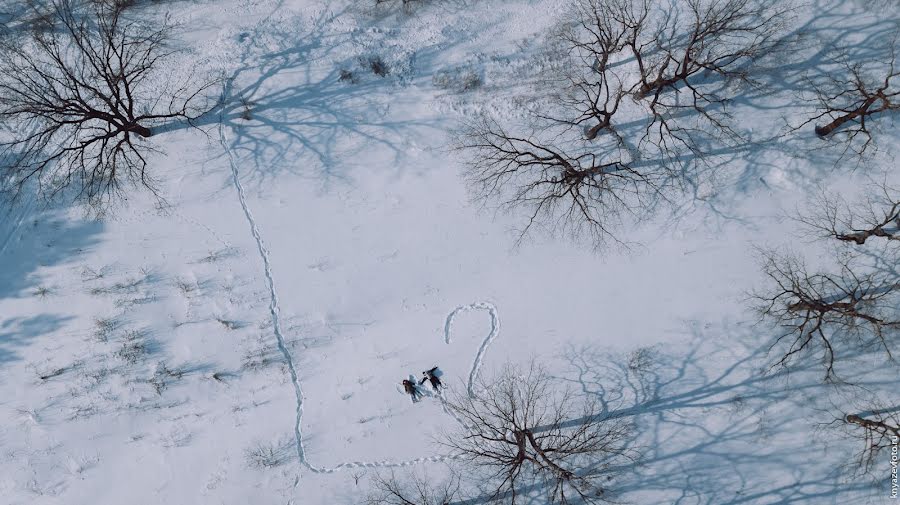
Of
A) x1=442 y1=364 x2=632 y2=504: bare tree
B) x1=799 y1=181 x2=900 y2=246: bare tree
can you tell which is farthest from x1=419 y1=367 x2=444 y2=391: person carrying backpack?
x1=799 y1=181 x2=900 y2=246: bare tree

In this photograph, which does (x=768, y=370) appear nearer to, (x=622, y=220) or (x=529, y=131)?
(x=622, y=220)

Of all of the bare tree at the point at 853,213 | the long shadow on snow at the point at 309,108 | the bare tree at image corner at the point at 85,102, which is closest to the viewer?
the bare tree at the point at 853,213

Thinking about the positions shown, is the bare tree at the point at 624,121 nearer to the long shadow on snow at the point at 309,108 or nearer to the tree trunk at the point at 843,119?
the tree trunk at the point at 843,119

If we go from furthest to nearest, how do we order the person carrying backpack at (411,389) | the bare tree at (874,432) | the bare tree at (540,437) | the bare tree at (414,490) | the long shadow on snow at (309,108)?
the long shadow on snow at (309,108) < the person carrying backpack at (411,389) < the bare tree at (414,490) < the bare tree at (540,437) < the bare tree at (874,432)

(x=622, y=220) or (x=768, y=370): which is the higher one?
(x=622, y=220)

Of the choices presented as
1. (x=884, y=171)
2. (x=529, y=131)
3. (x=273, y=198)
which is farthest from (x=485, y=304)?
(x=884, y=171)

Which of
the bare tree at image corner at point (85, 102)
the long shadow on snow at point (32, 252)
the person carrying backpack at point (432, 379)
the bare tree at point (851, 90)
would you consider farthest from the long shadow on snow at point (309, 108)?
the bare tree at point (851, 90)

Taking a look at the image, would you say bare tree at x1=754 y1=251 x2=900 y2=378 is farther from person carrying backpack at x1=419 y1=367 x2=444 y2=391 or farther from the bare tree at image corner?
the bare tree at image corner
